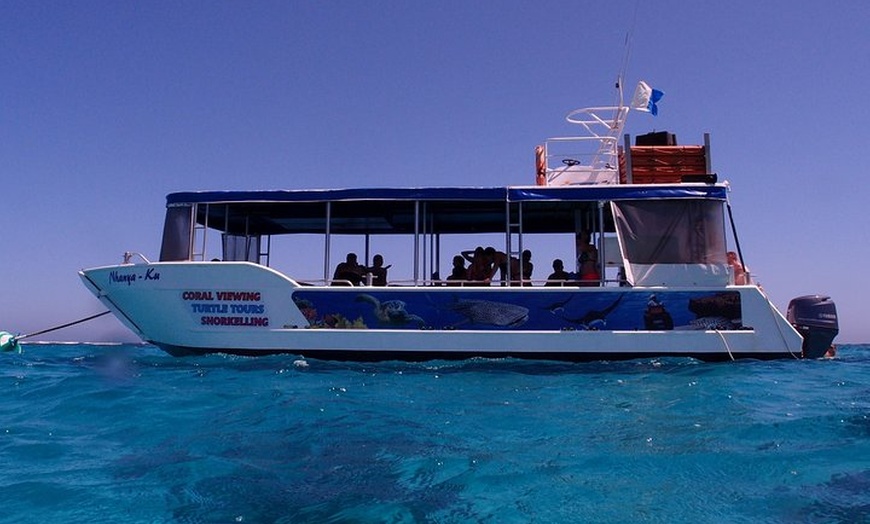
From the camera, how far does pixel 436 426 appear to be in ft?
18.0

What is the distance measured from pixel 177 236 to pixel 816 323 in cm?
1060

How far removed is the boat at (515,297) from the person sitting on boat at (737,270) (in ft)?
0.10

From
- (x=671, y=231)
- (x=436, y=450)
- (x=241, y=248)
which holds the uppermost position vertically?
(x=241, y=248)

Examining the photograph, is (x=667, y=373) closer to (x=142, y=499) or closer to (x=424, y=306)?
(x=424, y=306)

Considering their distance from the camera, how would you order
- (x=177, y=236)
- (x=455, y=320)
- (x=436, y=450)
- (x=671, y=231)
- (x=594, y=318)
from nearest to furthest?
(x=436, y=450), (x=594, y=318), (x=455, y=320), (x=671, y=231), (x=177, y=236)

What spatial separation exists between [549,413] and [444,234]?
8.21m

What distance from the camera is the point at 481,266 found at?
37.3 feet

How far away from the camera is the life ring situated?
1201cm

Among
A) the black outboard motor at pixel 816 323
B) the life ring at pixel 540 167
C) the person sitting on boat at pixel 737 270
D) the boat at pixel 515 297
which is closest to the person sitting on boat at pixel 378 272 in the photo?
the boat at pixel 515 297

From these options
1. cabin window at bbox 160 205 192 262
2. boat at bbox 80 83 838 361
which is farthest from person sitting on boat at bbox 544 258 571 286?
cabin window at bbox 160 205 192 262

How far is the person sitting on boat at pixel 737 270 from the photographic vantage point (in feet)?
34.7

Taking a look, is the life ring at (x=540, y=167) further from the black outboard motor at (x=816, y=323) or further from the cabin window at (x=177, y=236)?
the cabin window at (x=177, y=236)

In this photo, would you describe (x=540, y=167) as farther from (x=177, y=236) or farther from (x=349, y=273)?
(x=177, y=236)

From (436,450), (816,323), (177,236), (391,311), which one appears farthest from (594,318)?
(177,236)
